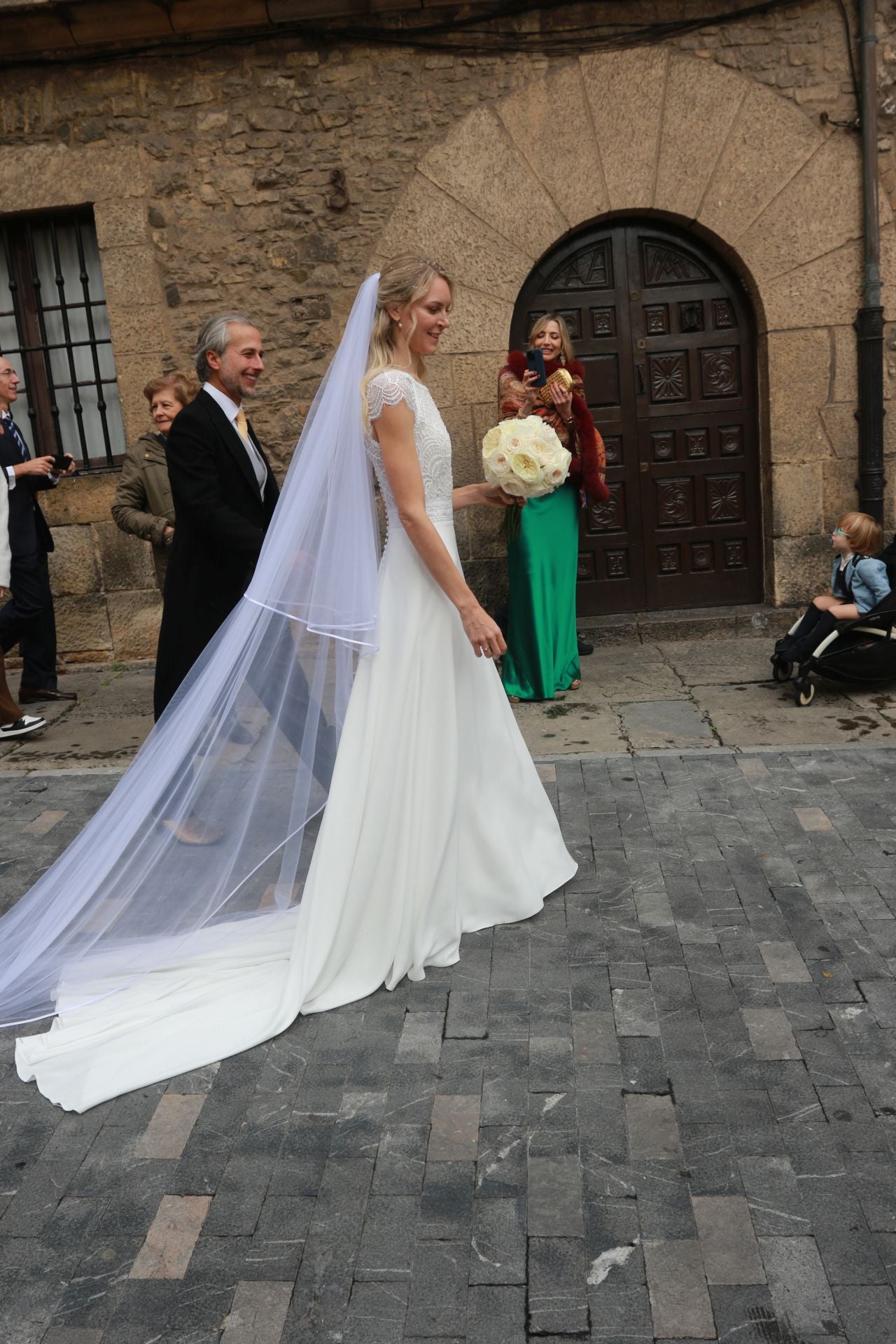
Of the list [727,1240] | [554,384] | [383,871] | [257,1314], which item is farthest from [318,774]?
[554,384]

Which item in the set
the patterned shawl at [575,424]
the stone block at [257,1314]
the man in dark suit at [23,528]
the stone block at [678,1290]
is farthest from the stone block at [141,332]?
the stone block at [678,1290]

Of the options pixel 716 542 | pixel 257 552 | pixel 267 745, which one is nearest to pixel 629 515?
pixel 716 542

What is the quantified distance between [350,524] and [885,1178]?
209 centimetres

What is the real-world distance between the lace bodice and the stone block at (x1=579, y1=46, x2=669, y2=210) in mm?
4387

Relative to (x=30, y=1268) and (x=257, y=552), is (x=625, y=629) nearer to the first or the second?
(x=257, y=552)

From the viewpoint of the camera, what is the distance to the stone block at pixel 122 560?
24.9 feet

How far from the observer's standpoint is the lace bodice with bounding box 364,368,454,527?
321cm

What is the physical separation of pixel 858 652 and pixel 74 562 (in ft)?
16.1

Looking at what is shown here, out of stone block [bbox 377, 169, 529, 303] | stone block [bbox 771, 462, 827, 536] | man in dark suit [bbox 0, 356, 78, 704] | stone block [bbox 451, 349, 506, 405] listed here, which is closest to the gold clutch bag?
stone block [bbox 451, 349, 506, 405]

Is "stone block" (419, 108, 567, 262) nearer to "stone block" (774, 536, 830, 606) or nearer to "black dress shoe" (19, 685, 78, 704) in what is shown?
"stone block" (774, 536, 830, 606)

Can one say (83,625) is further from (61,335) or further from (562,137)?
(562,137)

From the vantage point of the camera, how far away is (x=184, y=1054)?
2.95 meters

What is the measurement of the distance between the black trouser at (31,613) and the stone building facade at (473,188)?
44.9 inches

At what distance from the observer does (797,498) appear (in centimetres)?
738
